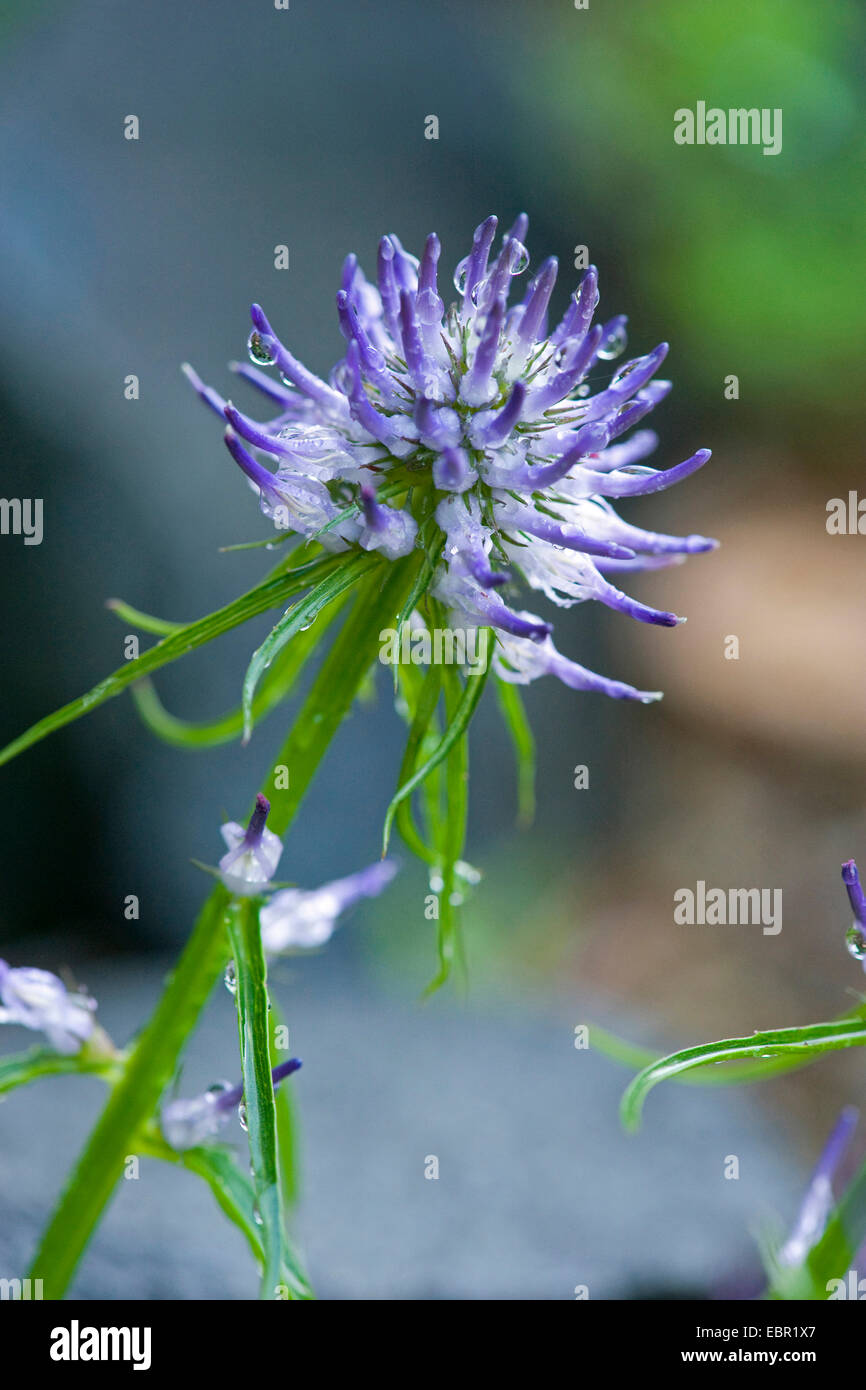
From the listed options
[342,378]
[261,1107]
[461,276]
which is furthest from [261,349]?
[261,1107]

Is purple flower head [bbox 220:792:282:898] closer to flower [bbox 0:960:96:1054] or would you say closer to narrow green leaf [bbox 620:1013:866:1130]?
flower [bbox 0:960:96:1054]

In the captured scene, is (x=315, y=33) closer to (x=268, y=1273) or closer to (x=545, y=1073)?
(x=545, y=1073)

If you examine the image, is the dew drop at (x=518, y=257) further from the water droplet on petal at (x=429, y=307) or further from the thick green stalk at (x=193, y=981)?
the thick green stalk at (x=193, y=981)

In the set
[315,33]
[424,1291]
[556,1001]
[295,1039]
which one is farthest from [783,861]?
[315,33]

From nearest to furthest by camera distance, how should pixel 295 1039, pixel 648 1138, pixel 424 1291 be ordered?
pixel 424 1291, pixel 648 1138, pixel 295 1039

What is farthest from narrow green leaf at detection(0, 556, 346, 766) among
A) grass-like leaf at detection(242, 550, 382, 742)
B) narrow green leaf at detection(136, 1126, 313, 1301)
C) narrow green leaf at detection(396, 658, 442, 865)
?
narrow green leaf at detection(136, 1126, 313, 1301)

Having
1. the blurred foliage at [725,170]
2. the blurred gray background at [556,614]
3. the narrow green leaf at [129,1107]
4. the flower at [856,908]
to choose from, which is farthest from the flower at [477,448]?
the blurred foliage at [725,170]
